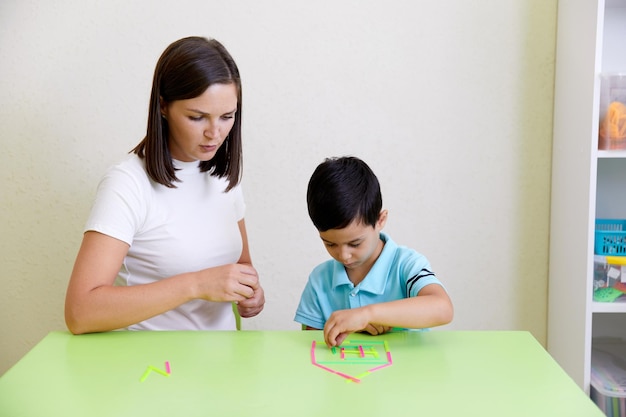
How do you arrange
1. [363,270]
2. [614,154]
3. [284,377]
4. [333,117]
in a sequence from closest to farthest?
[284,377] → [363,270] → [614,154] → [333,117]

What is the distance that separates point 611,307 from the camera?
1.77 meters

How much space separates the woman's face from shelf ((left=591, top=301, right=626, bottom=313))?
44.7 inches

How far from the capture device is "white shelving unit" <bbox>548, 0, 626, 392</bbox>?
5.75 feet

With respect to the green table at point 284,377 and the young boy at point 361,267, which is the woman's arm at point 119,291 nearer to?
the green table at point 284,377

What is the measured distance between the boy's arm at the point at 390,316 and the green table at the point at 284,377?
1.3 inches

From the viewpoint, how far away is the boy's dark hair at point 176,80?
50.2 inches

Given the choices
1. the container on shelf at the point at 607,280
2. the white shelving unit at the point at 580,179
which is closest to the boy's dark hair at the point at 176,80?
the white shelving unit at the point at 580,179

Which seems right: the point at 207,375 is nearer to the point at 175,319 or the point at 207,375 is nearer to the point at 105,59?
the point at 175,319

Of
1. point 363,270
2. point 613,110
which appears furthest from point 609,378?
point 363,270

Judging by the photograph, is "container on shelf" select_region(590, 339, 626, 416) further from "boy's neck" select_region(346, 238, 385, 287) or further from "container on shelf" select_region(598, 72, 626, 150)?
"boy's neck" select_region(346, 238, 385, 287)

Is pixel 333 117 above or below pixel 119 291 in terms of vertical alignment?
above

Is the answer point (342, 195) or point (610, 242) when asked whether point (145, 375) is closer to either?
point (342, 195)

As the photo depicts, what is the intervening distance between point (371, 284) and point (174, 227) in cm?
44

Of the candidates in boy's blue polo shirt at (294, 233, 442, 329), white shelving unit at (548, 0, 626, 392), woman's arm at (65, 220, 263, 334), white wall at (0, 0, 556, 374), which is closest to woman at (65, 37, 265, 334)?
woman's arm at (65, 220, 263, 334)
